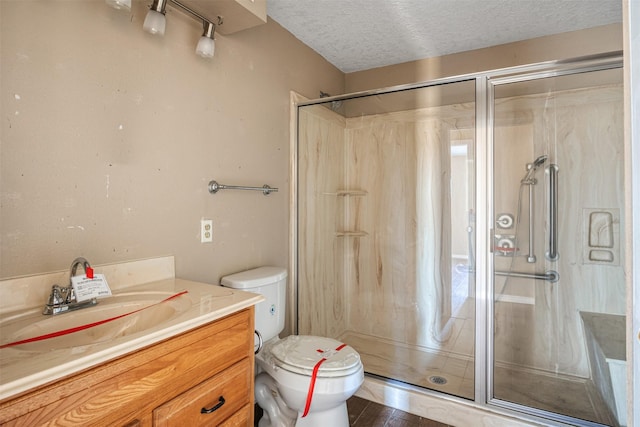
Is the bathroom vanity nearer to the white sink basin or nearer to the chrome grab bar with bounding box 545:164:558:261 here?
the white sink basin

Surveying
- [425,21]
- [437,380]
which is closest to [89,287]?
[437,380]

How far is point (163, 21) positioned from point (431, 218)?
204cm

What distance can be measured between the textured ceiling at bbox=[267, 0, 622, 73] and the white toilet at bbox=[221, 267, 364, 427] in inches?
61.0

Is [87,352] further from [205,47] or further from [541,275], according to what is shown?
[541,275]

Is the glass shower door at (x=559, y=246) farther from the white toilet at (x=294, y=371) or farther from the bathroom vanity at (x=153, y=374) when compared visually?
the bathroom vanity at (x=153, y=374)

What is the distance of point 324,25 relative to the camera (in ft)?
7.13

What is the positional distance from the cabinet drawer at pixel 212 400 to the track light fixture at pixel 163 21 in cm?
127

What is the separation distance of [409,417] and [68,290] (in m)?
1.74

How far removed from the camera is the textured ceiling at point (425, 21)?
6.39ft

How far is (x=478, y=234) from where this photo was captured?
5.99 ft

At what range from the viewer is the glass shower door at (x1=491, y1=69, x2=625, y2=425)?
1812 mm

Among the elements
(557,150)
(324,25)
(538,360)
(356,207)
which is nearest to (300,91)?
(324,25)

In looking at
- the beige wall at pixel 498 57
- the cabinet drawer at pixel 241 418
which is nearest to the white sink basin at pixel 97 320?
the cabinet drawer at pixel 241 418

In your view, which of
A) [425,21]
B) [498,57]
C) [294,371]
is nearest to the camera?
[294,371]
